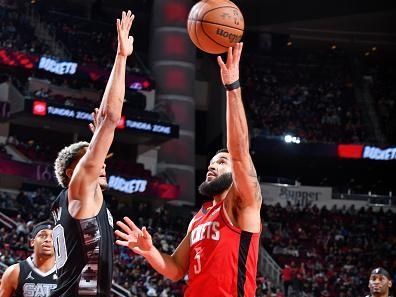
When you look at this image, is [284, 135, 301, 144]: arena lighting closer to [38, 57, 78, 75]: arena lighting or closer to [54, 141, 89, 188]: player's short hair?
[38, 57, 78, 75]: arena lighting

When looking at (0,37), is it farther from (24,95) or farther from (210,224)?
(210,224)

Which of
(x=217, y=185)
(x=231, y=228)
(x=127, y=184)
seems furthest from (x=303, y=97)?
(x=231, y=228)

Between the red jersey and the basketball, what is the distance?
56.2 inches

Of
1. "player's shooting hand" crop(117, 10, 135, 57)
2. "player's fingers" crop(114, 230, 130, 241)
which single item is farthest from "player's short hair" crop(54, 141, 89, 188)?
"player's shooting hand" crop(117, 10, 135, 57)

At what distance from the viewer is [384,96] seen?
117ft

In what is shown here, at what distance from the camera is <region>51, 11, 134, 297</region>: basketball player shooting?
4438 millimetres

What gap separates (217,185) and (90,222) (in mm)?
1007

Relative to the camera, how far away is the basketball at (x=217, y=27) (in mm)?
5797

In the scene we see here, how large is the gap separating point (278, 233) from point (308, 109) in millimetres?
8563

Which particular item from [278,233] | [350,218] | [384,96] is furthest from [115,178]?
[384,96]

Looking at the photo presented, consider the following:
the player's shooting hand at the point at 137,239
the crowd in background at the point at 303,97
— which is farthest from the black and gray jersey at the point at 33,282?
the crowd in background at the point at 303,97

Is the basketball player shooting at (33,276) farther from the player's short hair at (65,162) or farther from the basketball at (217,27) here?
the basketball at (217,27)

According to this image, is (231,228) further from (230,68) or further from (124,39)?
(124,39)

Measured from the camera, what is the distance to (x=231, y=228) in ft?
16.1
